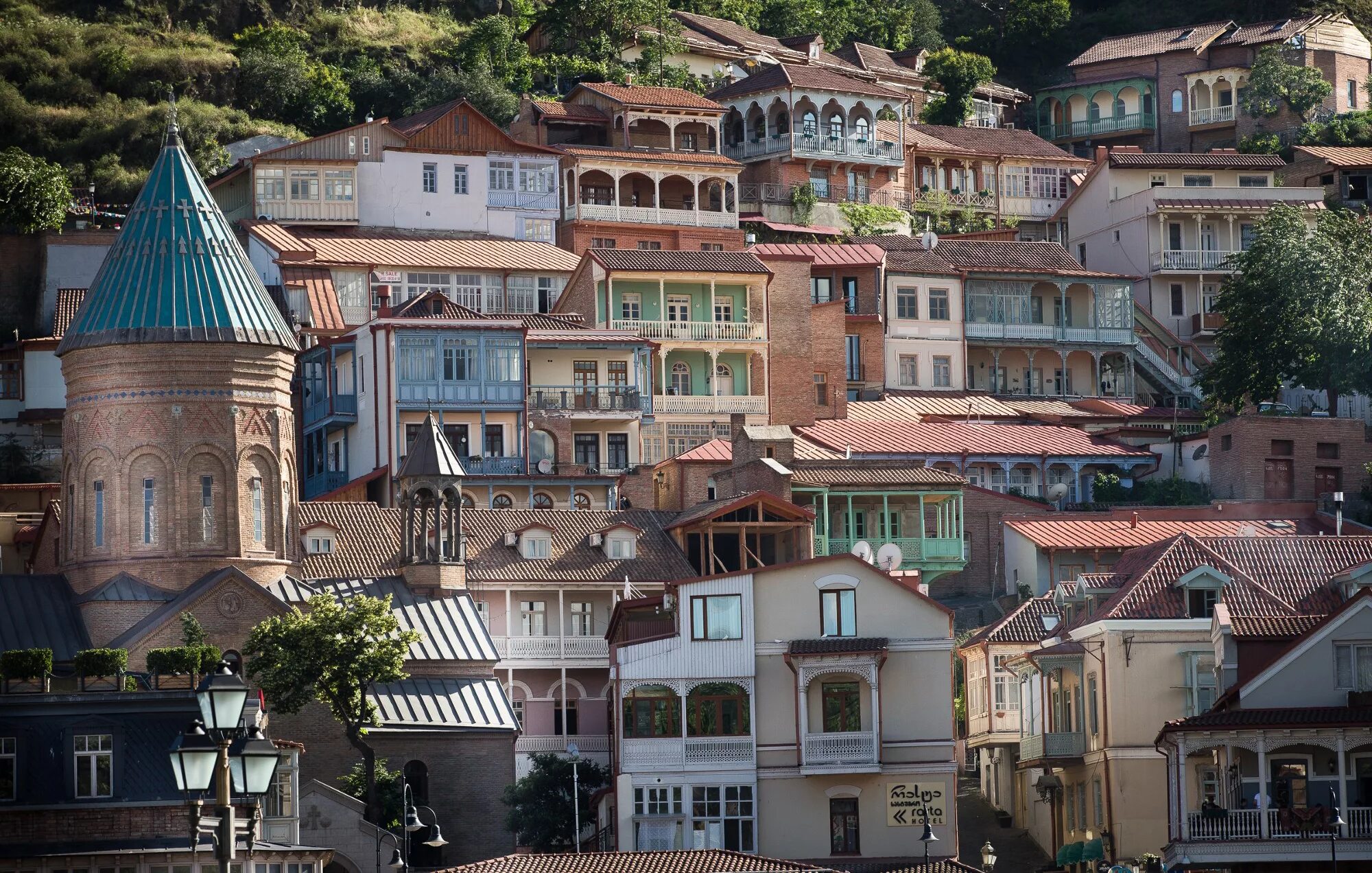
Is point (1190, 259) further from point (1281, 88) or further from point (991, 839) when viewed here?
point (991, 839)

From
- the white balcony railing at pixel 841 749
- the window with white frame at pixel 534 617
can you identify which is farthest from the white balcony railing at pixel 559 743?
the white balcony railing at pixel 841 749

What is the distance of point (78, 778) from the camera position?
1950 inches

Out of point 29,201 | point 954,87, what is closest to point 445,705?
point 29,201

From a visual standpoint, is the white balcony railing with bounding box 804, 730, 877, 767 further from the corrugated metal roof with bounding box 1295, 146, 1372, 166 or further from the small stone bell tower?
the corrugated metal roof with bounding box 1295, 146, 1372, 166

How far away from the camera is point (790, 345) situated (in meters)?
85.6

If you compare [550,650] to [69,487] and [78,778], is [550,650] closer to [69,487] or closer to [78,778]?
[69,487]

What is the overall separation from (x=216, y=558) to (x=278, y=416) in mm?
3764

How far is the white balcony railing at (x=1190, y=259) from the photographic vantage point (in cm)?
9899

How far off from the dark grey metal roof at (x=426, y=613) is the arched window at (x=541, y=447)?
1342 cm

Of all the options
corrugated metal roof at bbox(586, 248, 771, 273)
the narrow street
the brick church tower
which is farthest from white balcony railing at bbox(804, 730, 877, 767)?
corrugated metal roof at bbox(586, 248, 771, 273)

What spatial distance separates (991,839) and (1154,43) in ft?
200

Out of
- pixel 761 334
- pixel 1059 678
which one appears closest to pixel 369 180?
pixel 761 334

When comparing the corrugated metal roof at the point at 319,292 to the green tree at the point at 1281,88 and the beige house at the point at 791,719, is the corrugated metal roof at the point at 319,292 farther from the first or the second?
the green tree at the point at 1281,88

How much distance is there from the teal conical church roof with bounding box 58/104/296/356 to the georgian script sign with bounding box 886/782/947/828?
1748 cm
